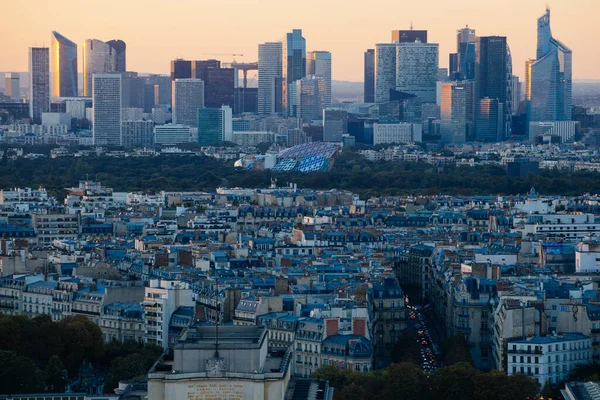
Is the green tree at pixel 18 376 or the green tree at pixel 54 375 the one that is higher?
the green tree at pixel 18 376

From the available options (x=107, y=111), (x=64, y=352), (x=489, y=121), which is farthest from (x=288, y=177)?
(x=489, y=121)

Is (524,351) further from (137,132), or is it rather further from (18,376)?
(137,132)

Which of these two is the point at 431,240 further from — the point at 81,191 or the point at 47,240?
the point at 81,191

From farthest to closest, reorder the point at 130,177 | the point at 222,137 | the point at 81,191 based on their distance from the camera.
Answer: the point at 222,137 → the point at 130,177 → the point at 81,191

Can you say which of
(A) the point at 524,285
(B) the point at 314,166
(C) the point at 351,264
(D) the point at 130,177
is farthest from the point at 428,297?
(B) the point at 314,166

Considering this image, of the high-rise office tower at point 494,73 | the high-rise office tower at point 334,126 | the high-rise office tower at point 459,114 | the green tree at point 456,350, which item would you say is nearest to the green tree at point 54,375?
the green tree at point 456,350

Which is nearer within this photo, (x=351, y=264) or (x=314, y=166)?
(x=351, y=264)

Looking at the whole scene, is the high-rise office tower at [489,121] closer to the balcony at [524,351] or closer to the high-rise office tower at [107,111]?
the high-rise office tower at [107,111]
